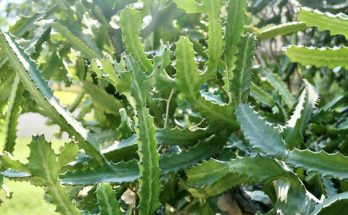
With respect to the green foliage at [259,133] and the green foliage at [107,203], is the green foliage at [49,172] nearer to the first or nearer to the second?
the green foliage at [107,203]

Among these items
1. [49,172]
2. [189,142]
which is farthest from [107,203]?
[189,142]

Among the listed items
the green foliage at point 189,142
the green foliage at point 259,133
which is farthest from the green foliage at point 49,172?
the green foliage at point 259,133

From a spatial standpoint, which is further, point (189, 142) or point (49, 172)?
point (189, 142)

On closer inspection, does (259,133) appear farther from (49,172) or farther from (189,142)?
(49,172)

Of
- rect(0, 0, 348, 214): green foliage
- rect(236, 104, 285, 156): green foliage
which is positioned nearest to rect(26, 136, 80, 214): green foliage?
rect(0, 0, 348, 214): green foliage

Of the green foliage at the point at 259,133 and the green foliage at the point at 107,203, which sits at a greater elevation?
the green foliage at the point at 259,133

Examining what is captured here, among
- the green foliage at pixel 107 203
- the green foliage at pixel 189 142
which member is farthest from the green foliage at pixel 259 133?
the green foliage at pixel 107 203

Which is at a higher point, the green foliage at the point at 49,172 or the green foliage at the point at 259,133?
the green foliage at the point at 259,133

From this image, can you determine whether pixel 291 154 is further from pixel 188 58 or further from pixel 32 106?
pixel 32 106

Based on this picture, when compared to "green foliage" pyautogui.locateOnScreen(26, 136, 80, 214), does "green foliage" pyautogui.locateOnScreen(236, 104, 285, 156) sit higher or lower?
higher

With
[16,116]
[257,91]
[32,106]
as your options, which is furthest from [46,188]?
[32,106]

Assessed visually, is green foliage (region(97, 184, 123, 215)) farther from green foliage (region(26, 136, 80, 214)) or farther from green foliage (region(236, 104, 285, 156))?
green foliage (region(236, 104, 285, 156))

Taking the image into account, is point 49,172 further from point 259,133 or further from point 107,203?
point 259,133
